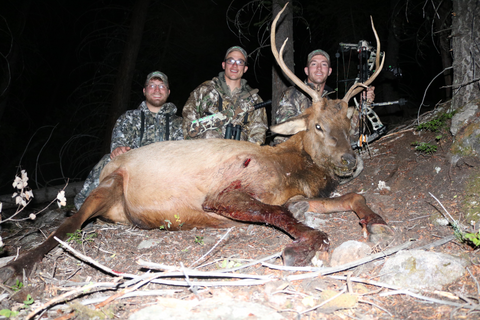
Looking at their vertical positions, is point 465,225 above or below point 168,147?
Result: below

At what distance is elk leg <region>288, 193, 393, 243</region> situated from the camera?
137 inches

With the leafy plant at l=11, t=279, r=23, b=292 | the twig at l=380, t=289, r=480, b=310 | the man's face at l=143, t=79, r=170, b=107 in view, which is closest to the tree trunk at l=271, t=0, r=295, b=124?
the man's face at l=143, t=79, r=170, b=107

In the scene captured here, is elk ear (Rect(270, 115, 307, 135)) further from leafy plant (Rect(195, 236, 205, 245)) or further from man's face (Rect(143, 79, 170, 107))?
man's face (Rect(143, 79, 170, 107))

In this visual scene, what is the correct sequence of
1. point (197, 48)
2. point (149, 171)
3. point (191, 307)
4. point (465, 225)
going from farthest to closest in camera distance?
point (197, 48)
point (149, 171)
point (465, 225)
point (191, 307)

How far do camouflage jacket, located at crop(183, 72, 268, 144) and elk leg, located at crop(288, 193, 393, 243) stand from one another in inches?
101

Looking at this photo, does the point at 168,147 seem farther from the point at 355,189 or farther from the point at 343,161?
the point at 355,189

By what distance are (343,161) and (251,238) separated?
1690 millimetres

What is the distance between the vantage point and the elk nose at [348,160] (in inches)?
175

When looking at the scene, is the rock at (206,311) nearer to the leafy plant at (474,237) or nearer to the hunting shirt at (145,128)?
the leafy plant at (474,237)

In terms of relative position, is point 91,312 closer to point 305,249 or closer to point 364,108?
point 305,249

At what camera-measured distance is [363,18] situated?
1239cm

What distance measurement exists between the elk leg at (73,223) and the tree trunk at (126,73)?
5469 millimetres

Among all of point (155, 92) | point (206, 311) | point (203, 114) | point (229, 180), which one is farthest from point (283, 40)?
point (206, 311)

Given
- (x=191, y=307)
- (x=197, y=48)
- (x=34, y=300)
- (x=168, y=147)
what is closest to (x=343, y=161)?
(x=168, y=147)
